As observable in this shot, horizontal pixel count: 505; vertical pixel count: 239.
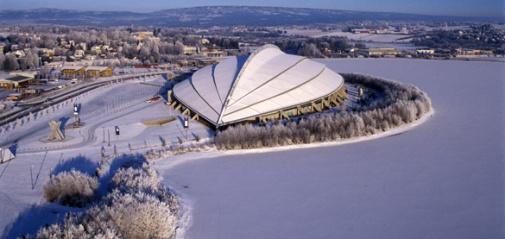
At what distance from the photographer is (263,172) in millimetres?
22016

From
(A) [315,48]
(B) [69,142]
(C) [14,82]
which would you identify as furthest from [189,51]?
(B) [69,142]

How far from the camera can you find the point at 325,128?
27.3 m

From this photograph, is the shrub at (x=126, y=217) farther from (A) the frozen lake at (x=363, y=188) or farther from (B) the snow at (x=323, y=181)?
(A) the frozen lake at (x=363, y=188)

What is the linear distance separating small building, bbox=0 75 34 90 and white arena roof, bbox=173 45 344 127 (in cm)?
2085


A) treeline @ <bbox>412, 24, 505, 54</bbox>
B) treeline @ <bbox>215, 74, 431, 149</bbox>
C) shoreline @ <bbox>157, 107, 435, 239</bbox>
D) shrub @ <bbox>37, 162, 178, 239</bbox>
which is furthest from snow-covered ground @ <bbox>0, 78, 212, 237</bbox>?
treeline @ <bbox>412, 24, 505, 54</bbox>

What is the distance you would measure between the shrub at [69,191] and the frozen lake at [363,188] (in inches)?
132

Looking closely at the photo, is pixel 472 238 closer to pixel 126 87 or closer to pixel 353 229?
pixel 353 229

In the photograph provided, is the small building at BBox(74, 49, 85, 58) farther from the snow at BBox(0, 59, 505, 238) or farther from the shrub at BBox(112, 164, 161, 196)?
the shrub at BBox(112, 164, 161, 196)

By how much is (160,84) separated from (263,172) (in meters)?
31.6

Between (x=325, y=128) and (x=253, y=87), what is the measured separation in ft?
21.9

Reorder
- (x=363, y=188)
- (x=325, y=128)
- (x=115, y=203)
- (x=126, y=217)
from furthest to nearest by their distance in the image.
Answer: (x=325, y=128) < (x=363, y=188) < (x=115, y=203) < (x=126, y=217)

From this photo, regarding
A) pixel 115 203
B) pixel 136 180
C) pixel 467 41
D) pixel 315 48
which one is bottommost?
pixel 136 180

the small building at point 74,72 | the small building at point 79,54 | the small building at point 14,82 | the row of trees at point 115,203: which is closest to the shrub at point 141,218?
the row of trees at point 115,203

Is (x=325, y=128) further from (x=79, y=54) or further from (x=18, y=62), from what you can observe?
(x=79, y=54)
